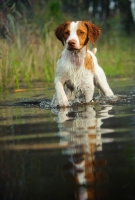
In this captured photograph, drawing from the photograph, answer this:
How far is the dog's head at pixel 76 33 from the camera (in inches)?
300

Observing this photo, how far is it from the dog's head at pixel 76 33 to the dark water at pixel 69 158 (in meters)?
1.83

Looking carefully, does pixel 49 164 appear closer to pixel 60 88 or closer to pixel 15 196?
pixel 15 196

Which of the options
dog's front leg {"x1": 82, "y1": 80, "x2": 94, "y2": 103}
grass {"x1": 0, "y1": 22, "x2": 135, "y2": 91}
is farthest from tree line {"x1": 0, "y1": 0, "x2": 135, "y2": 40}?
dog's front leg {"x1": 82, "y1": 80, "x2": 94, "y2": 103}

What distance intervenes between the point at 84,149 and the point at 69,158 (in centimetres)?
28

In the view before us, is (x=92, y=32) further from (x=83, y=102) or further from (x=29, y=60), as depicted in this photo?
(x=29, y=60)

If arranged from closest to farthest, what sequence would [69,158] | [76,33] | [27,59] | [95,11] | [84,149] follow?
[69,158]
[84,149]
[76,33]
[27,59]
[95,11]

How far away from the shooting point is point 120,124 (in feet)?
16.7

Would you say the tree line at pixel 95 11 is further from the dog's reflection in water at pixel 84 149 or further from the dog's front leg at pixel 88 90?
the dog's reflection in water at pixel 84 149

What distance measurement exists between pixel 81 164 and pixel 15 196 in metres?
0.58

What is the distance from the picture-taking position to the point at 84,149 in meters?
3.71

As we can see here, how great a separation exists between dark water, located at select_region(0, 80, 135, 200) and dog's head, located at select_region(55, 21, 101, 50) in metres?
1.83

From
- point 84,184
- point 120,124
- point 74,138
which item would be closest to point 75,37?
point 120,124

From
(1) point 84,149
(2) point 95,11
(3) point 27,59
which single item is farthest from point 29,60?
(2) point 95,11

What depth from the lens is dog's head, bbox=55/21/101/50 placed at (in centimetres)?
762
